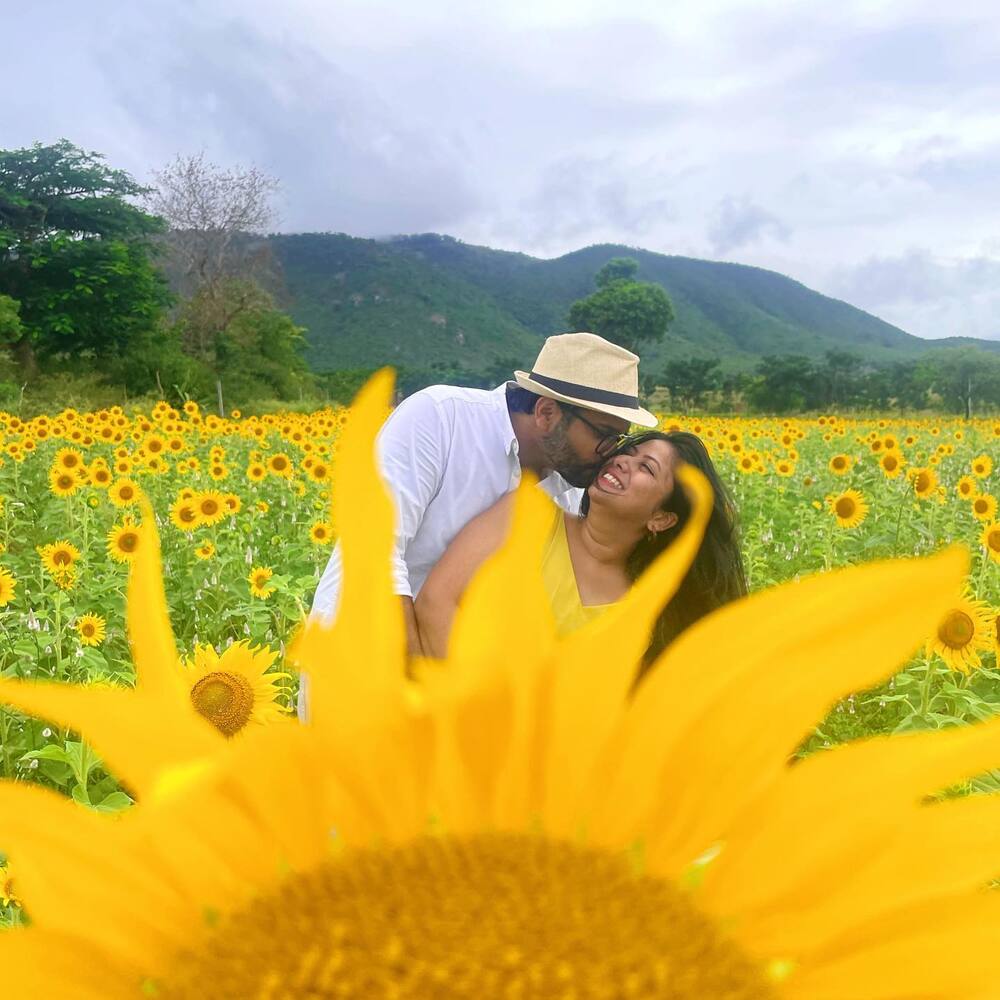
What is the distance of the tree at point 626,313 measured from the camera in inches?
2741

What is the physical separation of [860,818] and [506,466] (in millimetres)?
2932

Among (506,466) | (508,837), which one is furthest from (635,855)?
(506,466)

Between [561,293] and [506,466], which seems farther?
[561,293]

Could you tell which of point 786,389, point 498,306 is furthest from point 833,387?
point 498,306

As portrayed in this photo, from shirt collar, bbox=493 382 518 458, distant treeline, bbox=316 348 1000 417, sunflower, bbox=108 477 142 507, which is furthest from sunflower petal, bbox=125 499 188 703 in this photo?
distant treeline, bbox=316 348 1000 417

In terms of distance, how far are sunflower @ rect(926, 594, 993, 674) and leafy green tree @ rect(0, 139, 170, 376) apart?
29.7 metres

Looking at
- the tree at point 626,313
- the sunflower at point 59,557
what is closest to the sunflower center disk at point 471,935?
the sunflower at point 59,557

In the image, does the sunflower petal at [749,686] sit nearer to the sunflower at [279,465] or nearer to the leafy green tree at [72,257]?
the sunflower at [279,465]

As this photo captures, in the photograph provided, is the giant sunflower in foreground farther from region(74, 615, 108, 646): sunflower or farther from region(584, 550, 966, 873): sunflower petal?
region(74, 615, 108, 646): sunflower

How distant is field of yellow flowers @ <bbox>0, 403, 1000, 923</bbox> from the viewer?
3434 mm

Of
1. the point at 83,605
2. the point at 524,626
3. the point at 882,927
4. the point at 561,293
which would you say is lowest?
the point at 83,605

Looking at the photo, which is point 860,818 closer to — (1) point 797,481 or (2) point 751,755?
(2) point 751,755

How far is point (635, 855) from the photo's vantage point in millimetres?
464

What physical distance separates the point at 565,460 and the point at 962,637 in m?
1.67
